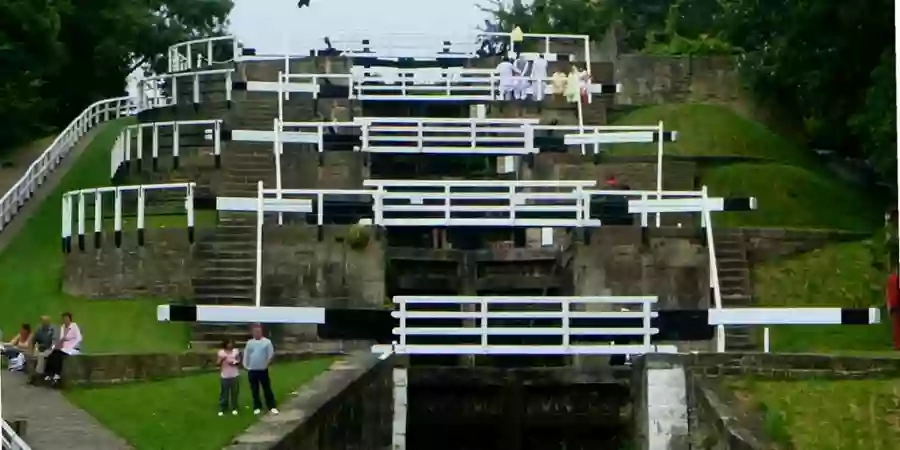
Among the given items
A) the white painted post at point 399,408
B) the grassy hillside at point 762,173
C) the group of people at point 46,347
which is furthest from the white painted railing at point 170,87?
the white painted post at point 399,408

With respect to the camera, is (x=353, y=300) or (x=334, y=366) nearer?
(x=334, y=366)

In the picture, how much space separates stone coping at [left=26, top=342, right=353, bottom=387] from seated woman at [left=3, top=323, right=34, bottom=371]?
1.01m

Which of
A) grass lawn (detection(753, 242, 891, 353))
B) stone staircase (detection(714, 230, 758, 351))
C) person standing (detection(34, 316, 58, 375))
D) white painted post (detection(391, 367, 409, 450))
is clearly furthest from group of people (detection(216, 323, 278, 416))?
grass lawn (detection(753, 242, 891, 353))

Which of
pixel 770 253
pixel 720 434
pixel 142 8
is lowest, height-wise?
pixel 720 434

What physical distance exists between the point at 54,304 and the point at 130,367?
644 cm

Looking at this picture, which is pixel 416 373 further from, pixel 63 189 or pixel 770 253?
pixel 63 189

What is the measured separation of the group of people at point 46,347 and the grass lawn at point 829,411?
780 cm

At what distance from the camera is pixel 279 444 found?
1309 cm

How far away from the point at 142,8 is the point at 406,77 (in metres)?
16.8

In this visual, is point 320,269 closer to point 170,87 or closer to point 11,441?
point 11,441

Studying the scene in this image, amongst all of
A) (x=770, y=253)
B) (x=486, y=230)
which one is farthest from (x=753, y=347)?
(x=486, y=230)

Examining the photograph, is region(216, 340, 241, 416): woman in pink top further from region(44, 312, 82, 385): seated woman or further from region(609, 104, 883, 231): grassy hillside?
region(609, 104, 883, 231): grassy hillside

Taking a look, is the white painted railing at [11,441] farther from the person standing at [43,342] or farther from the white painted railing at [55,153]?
the white painted railing at [55,153]

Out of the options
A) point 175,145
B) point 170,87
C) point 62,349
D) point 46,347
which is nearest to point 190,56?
point 170,87
